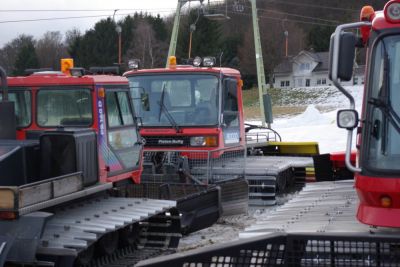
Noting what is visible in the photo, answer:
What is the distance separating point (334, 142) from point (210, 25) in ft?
74.9

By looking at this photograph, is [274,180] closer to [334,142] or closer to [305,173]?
[305,173]

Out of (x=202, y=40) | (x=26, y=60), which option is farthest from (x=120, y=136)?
(x=26, y=60)

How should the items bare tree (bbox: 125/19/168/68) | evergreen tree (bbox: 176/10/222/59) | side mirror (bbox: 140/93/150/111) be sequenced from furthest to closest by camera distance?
bare tree (bbox: 125/19/168/68), evergreen tree (bbox: 176/10/222/59), side mirror (bbox: 140/93/150/111)

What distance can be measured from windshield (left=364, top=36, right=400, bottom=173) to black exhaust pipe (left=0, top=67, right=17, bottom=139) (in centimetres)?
411

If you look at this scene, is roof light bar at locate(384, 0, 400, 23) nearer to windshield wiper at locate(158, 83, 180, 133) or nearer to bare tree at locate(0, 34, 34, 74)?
windshield wiper at locate(158, 83, 180, 133)

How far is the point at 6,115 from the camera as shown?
24.0 ft

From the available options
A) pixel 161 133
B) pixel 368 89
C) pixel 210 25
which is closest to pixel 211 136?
pixel 161 133

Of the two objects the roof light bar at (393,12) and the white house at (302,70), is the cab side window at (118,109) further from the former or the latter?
the white house at (302,70)

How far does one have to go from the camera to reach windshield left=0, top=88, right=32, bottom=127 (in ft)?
27.0

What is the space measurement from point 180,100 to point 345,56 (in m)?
7.63

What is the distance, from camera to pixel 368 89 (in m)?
4.65

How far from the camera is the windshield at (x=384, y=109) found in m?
4.49

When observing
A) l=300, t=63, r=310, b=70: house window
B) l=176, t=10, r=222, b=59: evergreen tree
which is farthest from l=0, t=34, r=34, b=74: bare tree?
l=300, t=63, r=310, b=70: house window

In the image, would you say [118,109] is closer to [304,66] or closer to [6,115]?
[6,115]
